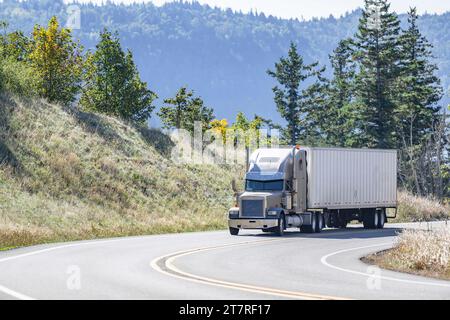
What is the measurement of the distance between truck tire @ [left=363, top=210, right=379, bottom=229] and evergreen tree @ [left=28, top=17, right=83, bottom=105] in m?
32.0

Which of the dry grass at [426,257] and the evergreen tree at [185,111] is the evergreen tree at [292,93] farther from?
the dry grass at [426,257]

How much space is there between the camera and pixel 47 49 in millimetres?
68875

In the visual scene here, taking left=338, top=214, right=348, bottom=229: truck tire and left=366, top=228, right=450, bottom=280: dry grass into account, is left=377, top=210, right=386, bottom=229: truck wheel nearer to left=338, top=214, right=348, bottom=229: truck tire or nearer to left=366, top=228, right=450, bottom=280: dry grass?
left=338, top=214, right=348, bottom=229: truck tire

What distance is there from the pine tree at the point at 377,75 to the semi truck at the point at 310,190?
3678cm

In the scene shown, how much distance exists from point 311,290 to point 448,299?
2.43m

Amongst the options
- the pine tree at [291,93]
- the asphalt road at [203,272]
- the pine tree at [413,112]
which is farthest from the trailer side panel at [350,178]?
the pine tree at [291,93]

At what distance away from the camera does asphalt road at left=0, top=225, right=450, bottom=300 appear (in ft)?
47.3

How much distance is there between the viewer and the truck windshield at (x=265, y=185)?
34.2 metres

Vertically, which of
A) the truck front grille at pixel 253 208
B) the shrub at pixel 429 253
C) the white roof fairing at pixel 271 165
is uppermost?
the white roof fairing at pixel 271 165

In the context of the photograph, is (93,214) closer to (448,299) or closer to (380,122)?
(448,299)

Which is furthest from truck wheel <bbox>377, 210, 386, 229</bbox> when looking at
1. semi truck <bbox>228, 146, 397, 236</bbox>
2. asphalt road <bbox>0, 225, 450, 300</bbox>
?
asphalt road <bbox>0, 225, 450, 300</bbox>
